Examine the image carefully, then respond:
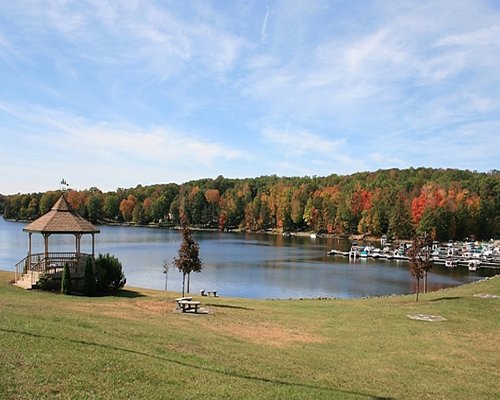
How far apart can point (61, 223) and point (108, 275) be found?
13.0 feet

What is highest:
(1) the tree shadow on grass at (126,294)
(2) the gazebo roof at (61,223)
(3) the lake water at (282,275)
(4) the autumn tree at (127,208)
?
(4) the autumn tree at (127,208)

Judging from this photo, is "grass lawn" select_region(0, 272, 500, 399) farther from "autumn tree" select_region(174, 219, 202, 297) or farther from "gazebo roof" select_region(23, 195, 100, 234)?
"gazebo roof" select_region(23, 195, 100, 234)

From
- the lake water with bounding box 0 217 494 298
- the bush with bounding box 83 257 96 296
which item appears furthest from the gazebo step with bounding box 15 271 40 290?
the lake water with bounding box 0 217 494 298

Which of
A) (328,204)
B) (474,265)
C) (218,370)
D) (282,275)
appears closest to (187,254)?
(218,370)

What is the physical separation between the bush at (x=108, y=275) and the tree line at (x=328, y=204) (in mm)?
57455

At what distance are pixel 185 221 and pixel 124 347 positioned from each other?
16.5m

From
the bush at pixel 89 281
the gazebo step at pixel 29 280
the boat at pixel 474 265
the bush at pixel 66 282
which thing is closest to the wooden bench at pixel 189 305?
the bush at pixel 89 281

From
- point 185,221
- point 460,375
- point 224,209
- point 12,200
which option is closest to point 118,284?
point 185,221

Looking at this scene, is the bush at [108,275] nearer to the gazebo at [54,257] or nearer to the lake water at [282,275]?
the gazebo at [54,257]

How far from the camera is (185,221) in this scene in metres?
A: 28.5

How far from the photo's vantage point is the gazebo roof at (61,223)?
27.4 metres

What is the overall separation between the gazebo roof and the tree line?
5653 centimetres

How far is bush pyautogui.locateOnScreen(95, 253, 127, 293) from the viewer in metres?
27.1

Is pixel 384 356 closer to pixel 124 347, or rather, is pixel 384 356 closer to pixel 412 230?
pixel 124 347
